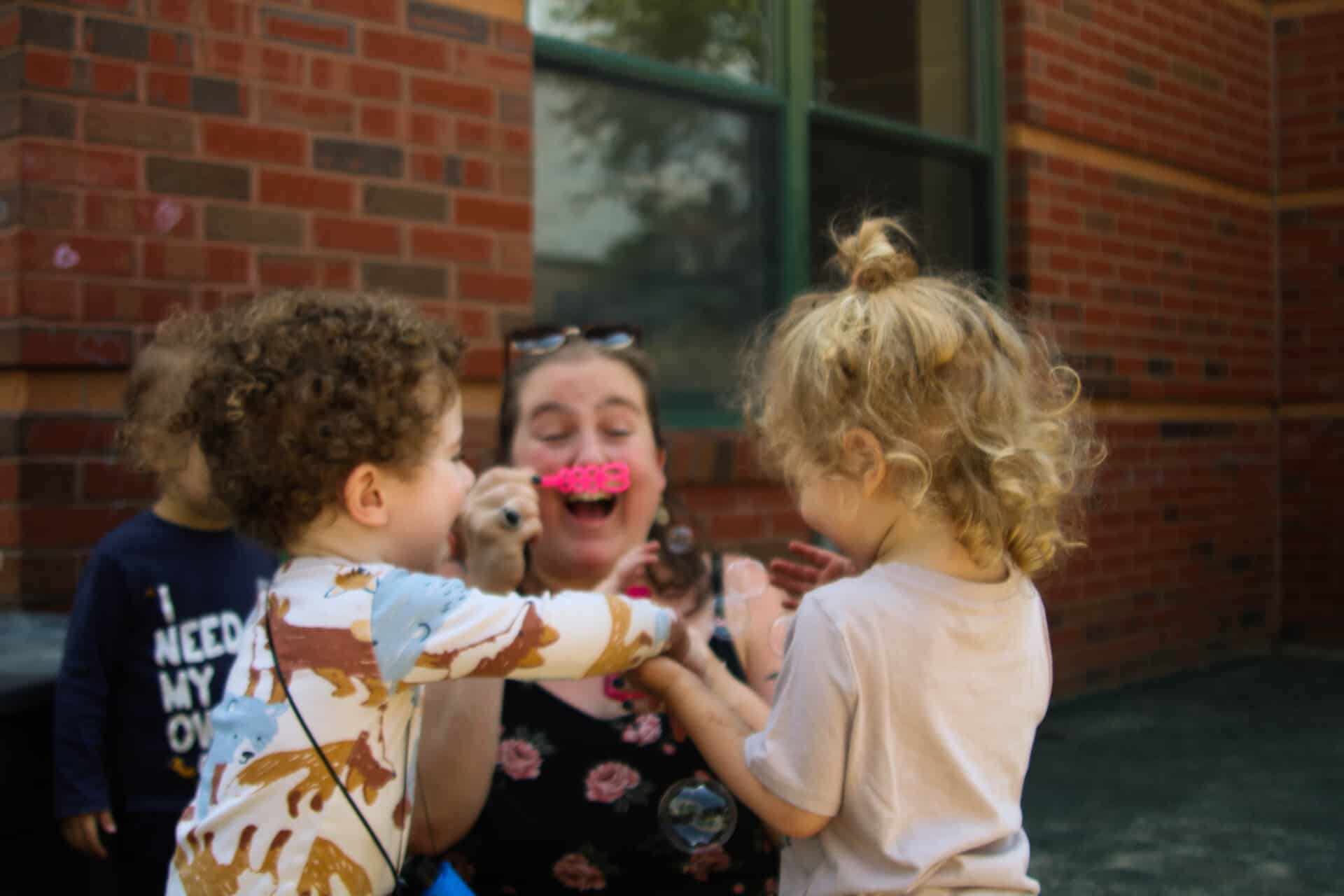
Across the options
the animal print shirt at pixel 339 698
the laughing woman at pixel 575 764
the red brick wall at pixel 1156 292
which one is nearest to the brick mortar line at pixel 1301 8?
the red brick wall at pixel 1156 292

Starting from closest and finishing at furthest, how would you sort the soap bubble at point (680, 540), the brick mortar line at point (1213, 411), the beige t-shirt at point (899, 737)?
the beige t-shirt at point (899, 737)
the soap bubble at point (680, 540)
the brick mortar line at point (1213, 411)

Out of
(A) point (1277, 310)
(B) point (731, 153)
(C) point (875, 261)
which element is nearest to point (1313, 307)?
(A) point (1277, 310)

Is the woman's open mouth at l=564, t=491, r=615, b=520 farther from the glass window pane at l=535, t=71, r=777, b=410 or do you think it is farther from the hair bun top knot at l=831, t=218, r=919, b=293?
the glass window pane at l=535, t=71, r=777, b=410

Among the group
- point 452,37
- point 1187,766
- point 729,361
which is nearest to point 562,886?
point 452,37

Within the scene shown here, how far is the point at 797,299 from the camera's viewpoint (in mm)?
1884

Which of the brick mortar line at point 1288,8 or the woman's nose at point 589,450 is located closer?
the woman's nose at point 589,450

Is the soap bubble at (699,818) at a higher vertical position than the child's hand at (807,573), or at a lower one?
lower

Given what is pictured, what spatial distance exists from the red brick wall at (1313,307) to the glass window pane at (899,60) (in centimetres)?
243

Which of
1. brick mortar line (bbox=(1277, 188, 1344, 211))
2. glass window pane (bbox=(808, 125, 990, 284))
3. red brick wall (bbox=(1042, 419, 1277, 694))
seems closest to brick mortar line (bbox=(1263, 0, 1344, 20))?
brick mortar line (bbox=(1277, 188, 1344, 211))

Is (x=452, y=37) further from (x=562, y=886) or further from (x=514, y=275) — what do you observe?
(x=562, y=886)

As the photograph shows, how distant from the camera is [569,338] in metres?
2.45

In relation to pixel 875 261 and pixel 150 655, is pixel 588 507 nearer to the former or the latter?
pixel 875 261

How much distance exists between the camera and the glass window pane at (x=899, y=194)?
4754mm

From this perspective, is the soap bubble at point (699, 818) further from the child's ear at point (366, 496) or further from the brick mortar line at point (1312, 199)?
the brick mortar line at point (1312, 199)
